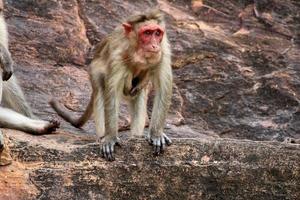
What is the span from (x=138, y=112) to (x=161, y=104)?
3.66ft

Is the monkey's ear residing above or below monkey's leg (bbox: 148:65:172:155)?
above

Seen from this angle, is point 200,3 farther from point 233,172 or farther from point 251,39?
point 233,172

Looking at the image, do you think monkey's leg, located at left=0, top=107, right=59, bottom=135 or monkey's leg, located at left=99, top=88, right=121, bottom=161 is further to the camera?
monkey's leg, located at left=0, top=107, right=59, bottom=135

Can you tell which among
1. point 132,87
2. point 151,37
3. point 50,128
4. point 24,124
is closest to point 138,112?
point 132,87

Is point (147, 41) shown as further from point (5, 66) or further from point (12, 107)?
point (12, 107)

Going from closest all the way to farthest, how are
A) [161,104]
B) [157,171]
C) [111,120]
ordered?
[157,171], [111,120], [161,104]

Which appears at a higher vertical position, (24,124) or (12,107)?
(24,124)

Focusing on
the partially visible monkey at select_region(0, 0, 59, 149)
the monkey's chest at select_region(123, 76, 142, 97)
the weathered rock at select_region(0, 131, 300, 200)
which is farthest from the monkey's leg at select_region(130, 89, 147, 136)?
the weathered rock at select_region(0, 131, 300, 200)

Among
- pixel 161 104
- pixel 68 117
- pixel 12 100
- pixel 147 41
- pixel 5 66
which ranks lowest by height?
pixel 68 117

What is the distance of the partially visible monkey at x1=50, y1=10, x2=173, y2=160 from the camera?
923 centimetres

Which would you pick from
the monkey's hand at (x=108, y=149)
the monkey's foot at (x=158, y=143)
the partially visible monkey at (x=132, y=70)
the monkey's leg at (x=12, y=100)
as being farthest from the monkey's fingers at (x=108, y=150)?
the monkey's leg at (x=12, y=100)

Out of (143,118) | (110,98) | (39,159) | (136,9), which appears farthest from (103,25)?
(39,159)

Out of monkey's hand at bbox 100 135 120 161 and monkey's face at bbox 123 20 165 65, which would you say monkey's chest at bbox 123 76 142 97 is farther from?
monkey's hand at bbox 100 135 120 161

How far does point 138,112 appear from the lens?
10406 millimetres
